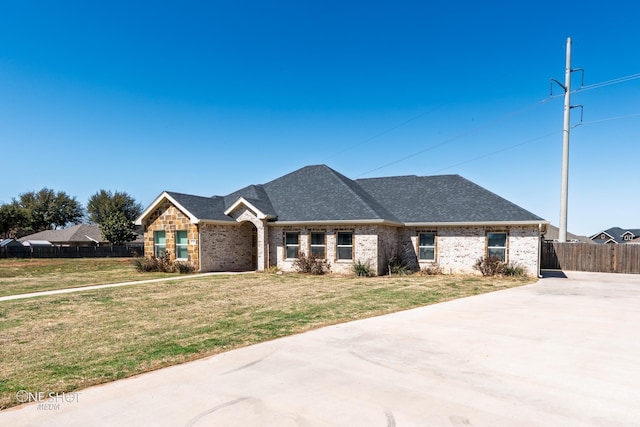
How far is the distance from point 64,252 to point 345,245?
3634 centimetres

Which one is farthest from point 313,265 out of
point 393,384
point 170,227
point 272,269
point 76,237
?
point 76,237

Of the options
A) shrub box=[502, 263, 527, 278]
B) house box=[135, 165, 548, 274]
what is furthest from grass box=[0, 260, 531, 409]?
house box=[135, 165, 548, 274]

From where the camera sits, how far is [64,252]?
42031mm

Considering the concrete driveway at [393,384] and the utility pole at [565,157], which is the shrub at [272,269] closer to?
the concrete driveway at [393,384]

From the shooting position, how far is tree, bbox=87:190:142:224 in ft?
202

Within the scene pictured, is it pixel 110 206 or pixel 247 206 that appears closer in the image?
pixel 247 206

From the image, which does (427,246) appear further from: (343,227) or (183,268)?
(183,268)

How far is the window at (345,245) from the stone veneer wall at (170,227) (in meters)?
8.12

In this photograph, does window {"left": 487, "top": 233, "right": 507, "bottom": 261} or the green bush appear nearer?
window {"left": 487, "top": 233, "right": 507, "bottom": 261}

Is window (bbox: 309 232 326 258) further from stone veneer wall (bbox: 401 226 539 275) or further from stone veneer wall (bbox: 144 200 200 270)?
stone veneer wall (bbox: 144 200 200 270)

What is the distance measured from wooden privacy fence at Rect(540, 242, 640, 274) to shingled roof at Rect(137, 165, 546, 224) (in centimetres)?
705

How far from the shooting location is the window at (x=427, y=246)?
2159 centimetres

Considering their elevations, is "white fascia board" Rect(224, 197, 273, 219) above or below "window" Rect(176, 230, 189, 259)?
above

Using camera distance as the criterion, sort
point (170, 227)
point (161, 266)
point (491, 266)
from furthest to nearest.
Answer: point (170, 227) < point (161, 266) < point (491, 266)
